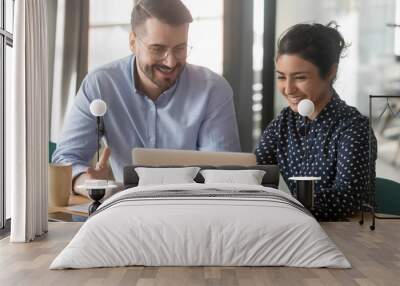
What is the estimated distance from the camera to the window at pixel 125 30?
5.83 meters

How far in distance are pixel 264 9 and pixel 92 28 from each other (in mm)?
1739

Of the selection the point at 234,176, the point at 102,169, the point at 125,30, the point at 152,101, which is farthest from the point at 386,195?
the point at 125,30

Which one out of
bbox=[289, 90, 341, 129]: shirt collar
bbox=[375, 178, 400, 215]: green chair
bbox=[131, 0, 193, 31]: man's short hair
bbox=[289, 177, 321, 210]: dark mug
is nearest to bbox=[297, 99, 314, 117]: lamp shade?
bbox=[289, 90, 341, 129]: shirt collar

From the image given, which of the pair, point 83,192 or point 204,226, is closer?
point 204,226

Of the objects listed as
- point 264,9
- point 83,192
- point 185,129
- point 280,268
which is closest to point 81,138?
point 83,192

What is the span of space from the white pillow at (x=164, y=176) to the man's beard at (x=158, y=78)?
863 mm

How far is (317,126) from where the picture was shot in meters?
5.84

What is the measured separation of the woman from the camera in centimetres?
572

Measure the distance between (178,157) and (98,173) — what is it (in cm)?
81

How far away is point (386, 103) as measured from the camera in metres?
5.96

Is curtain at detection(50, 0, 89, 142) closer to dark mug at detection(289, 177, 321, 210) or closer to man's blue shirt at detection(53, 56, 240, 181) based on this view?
man's blue shirt at detection(53, 56, 240, 181)

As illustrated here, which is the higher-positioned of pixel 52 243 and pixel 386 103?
pixel 386 103

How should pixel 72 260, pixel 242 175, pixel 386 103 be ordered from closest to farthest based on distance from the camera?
pixel 72 260
pixel 242 175
pixel 386 103

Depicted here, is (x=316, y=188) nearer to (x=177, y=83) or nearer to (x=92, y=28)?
(x=177, y=83)
